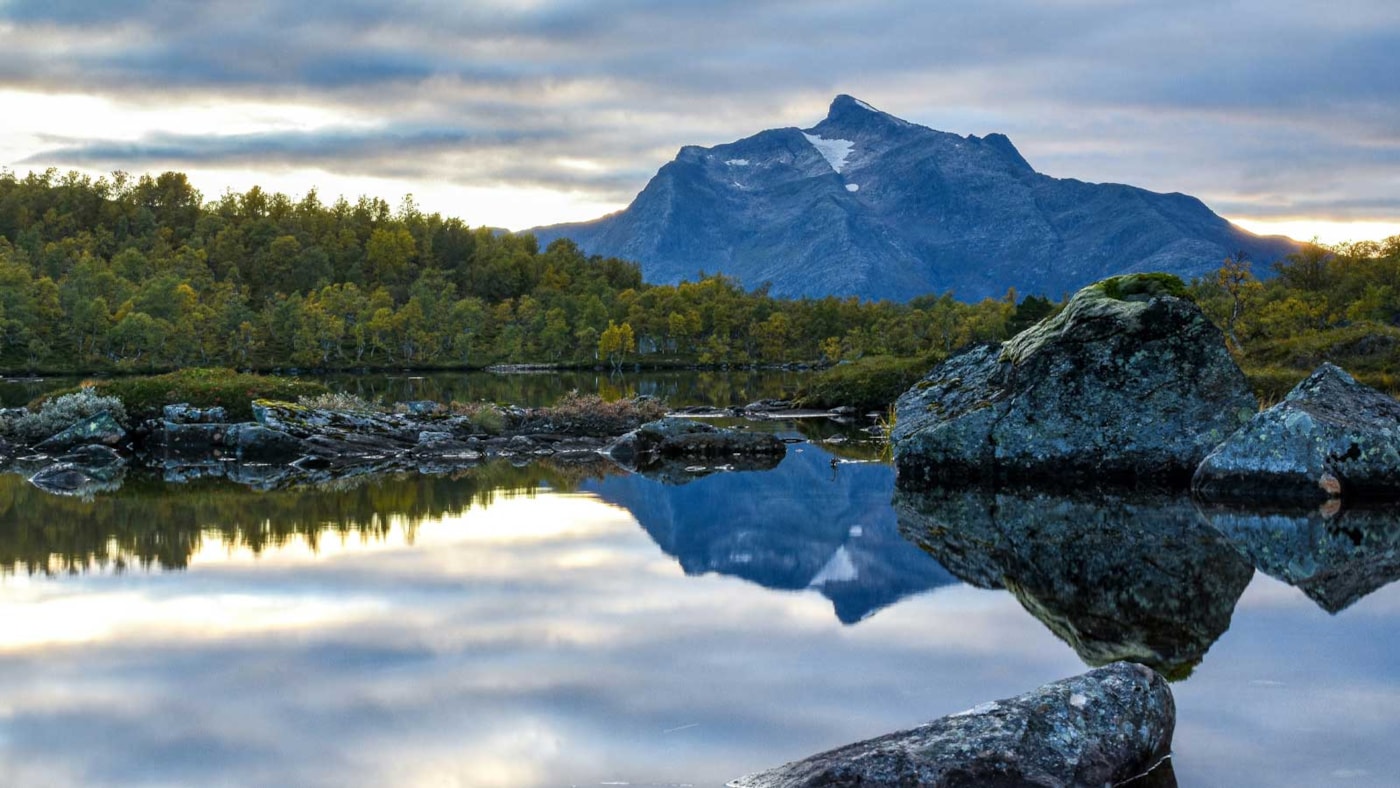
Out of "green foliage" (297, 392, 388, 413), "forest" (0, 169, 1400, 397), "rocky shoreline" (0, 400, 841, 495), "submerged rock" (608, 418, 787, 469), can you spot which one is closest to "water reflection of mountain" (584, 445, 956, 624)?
"rocky shoreline" (0, 400, 841, 495)

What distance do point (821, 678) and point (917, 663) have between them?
0.88 m

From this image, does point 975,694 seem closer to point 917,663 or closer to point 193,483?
point 917,663

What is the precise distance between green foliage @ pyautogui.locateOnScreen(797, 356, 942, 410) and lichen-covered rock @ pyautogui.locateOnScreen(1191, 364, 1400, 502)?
22.7m

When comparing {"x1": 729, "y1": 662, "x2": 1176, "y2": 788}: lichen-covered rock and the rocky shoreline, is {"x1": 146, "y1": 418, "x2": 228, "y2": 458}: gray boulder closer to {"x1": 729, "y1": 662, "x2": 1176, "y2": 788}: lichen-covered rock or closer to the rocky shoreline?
the rocky shoreline

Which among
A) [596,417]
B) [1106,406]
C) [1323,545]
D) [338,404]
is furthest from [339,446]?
[1323,545]

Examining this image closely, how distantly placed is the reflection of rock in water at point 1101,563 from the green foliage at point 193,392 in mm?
18826

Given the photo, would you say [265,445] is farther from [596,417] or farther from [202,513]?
[202,513]

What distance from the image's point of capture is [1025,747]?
6.29 meters

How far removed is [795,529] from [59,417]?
70.9 ft

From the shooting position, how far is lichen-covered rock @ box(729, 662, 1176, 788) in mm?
6023

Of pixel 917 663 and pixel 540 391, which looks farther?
pixel 540 391

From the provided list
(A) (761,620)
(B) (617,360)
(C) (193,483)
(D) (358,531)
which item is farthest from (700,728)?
(B) (617,360)

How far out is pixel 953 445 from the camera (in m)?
20.3

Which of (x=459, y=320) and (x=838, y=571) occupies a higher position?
(x=459, y=320)
